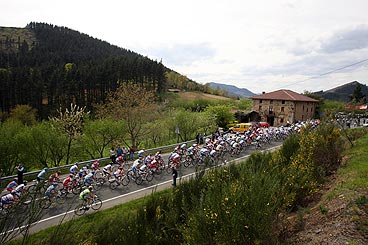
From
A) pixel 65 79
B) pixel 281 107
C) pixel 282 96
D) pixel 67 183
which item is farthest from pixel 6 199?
pixel 65 79

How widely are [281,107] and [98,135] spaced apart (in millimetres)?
36103

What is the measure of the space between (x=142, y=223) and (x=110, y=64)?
7232cm

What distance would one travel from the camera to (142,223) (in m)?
6.14

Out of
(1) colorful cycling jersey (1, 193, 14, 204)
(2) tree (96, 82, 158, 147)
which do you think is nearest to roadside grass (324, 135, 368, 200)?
(1) colorful cycling jersey (1, 193, 14, 204)

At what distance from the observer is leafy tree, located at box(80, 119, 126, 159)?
80.5ft

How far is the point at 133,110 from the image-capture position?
28547 millimetres

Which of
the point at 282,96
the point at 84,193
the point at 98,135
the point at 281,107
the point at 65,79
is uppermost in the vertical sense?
the point at 65,79

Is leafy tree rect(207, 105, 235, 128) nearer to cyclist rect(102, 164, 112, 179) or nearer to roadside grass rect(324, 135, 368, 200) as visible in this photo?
cyclist rect(102, 164, 112, 179)

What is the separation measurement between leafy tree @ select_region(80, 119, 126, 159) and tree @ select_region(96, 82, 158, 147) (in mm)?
2725

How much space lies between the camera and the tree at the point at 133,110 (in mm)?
28500

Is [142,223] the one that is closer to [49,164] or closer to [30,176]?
[30,176]

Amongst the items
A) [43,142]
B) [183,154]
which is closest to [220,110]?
[183,154]

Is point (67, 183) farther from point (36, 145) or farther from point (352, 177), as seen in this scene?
point (352, 177)

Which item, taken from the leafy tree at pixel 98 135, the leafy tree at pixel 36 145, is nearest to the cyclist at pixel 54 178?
the leafy tree at pixel 36 145
